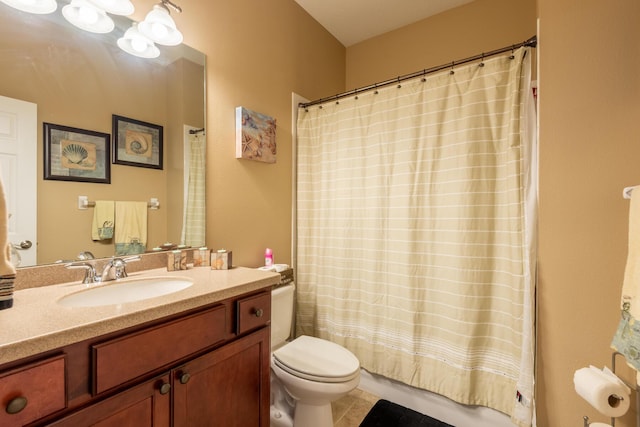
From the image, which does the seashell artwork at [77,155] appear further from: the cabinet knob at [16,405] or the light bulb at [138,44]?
the cabinet knob at [16,405]

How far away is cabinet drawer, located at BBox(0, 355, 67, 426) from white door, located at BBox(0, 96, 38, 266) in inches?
23.5

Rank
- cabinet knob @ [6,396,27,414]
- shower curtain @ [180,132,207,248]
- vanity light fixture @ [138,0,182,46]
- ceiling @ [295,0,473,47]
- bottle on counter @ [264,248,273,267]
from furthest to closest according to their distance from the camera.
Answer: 1. ceiling @ [295,0,473,47]
2. bottle on counter @ [264,248,273,267]
3. shower curtain @ [180,132,207,248]
4. vanity light fixture @ [138,0,182,46]
5. cabinet knob @ [6,396,27,414]

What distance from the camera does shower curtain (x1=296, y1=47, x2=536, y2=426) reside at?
139cm

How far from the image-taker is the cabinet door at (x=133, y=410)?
0.69 meters

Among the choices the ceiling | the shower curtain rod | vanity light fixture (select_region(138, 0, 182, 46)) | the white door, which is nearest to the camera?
the white door

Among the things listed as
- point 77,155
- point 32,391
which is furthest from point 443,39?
point 32,391

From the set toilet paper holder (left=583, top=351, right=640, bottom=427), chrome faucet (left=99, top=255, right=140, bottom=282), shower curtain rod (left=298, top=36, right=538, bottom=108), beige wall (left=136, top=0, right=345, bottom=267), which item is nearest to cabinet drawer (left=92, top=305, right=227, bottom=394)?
chrome faucet (left=99, top=255, right=140, bottom=282)

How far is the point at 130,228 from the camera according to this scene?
1.27m

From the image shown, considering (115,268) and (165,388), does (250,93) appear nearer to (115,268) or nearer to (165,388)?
(115,268)

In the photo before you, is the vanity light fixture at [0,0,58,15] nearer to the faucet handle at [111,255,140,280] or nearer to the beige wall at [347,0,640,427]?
the faucet handle at [111,255,140,280]

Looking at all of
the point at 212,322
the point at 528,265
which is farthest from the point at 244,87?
the point at 528,265

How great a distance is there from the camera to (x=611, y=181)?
1.13m

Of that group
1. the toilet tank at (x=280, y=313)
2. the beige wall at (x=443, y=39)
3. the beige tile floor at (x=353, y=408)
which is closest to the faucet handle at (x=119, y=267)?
the toilet tank at (x=280, y=313)

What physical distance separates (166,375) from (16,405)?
32cm
